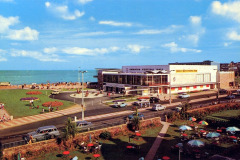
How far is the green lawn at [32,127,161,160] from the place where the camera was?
24.2 m

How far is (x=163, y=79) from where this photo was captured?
73.4 m

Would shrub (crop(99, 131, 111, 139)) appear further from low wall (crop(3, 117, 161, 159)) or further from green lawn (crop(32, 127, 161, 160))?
green lawn (crop(32, 127, 161, 160))

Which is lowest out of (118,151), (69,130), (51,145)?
(118,151)

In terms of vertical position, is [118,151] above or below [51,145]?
below

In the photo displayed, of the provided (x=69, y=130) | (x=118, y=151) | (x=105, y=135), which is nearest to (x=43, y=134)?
(x=69, y=130)

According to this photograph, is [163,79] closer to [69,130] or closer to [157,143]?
[157,143]

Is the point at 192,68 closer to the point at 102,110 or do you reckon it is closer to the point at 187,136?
the point at 102,110

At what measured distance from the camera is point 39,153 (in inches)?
988

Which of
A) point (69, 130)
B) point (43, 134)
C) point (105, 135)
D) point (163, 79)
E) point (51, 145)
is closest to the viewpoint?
point (51, 145)

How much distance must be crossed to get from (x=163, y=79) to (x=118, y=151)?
50948 millimetres

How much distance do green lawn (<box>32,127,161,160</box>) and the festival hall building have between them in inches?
1525


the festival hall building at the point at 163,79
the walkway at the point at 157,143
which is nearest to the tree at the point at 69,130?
the walkway at the point at 157,143

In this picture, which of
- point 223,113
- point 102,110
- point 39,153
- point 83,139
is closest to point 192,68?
point 223,113

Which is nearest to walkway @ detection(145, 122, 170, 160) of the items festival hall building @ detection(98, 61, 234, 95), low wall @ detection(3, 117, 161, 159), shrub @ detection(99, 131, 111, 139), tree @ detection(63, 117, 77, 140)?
low wall @ detection(3, 117, 161, 159)
